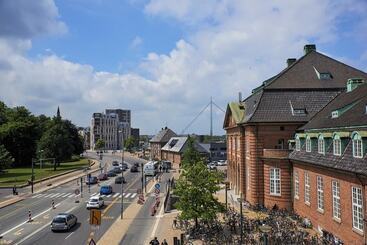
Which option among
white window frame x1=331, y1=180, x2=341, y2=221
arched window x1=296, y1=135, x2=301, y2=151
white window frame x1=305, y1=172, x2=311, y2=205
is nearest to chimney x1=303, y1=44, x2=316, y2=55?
arched window x1=296, y1=135, x2=301, y2=151

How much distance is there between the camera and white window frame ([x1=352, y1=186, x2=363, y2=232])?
27.0 metres

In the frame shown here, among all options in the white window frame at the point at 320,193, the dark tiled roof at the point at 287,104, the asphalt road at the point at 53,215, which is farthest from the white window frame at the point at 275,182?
the asphalt road at the point at 53,215

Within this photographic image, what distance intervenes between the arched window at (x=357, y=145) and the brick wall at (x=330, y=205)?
143 centimetres

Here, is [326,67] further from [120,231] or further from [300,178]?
[120,231]

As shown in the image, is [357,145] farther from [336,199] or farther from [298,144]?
[298,144]

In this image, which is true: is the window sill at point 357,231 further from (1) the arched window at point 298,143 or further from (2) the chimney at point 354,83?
(2) the chimney at point 354,83

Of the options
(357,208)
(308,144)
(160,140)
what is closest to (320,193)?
(308,144)

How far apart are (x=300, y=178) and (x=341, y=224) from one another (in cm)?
1053

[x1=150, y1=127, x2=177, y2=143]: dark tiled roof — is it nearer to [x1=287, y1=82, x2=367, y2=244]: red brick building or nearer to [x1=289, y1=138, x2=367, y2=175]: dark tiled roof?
[x1=287, y1=82, x2=367, y2=244]: red brick building

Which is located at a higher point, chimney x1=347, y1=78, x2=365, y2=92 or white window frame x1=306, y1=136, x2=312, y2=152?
chimney x1=347, y1=78, x2=365, y2=92

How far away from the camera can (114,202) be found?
189ft

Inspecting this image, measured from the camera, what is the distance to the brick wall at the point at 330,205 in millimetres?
28317

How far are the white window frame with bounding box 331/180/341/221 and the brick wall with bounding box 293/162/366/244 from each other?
0.30 metres

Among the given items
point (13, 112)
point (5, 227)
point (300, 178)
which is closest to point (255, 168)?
point (300, 178)
